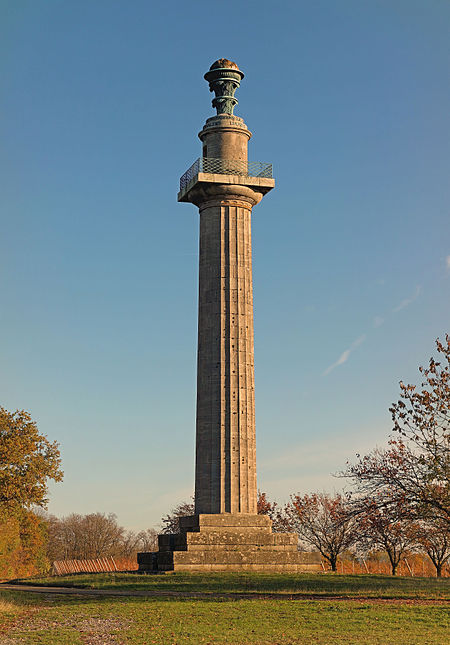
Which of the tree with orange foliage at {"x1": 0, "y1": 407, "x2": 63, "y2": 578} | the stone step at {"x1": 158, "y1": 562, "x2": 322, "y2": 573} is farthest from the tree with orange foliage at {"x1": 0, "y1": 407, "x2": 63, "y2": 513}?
the stone step at {"x1": 158, "y1": 562, "x2": 322, "y2": 573}

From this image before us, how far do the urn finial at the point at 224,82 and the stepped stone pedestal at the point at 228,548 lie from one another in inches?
916

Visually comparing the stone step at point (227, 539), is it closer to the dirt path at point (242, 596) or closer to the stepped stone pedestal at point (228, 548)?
Result: the stepped stone pedestal at point (228, 548)

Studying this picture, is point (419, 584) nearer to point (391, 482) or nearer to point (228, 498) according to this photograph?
point (391, 482)

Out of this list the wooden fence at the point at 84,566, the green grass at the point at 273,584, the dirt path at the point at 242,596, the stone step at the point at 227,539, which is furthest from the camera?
the wooden fence at the point at 84,566

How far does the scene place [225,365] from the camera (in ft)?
139

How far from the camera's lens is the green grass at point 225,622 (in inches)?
760

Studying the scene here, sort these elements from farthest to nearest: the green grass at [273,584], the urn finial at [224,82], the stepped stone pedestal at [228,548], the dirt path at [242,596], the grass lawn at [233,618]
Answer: the urn finial at [224,82], the stepped stone pedestal at [228,548], the green grass at [273,584], the dirt path at [242,596], the grass lawn at [233,618]

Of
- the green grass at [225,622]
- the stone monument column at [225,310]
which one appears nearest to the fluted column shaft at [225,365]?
the stone monument column at [225,310]

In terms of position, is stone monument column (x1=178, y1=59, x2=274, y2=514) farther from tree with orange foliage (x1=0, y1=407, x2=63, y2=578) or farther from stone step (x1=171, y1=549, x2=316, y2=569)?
tree with orange foliage (x1=0, y1=407, x2=63, y2=578)

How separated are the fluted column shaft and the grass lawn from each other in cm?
1055

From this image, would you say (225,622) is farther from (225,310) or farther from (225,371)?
(225,310)

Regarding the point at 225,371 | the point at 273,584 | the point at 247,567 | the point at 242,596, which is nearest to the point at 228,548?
the point at 247,567

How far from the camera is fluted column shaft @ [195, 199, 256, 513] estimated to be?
41.1m

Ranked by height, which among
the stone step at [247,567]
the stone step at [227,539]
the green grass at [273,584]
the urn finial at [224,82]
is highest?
the urn finial at [224,82]
